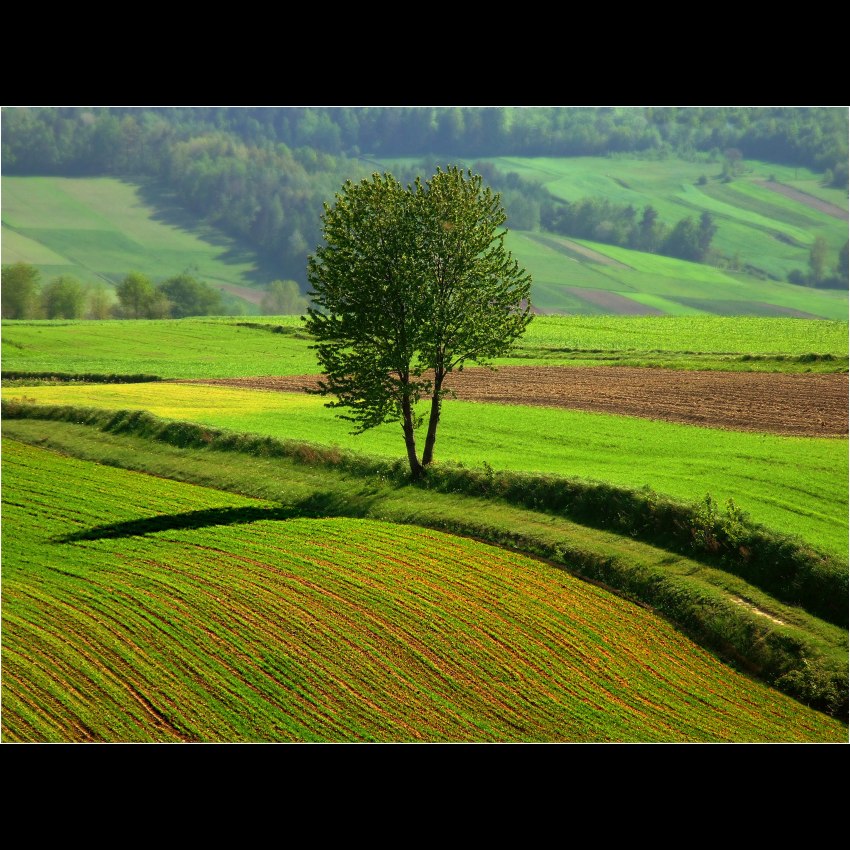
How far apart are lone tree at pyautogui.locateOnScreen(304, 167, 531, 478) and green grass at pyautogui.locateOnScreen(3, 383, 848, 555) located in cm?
392

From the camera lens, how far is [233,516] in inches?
1323

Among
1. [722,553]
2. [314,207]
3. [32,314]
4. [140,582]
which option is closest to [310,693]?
[140,582]

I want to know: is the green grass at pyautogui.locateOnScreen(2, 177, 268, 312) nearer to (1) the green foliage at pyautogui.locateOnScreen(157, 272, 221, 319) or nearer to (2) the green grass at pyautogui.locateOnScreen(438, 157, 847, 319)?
(1) the green foliage at pyautogui.locateOnScreen(157, 272, 221, 319)

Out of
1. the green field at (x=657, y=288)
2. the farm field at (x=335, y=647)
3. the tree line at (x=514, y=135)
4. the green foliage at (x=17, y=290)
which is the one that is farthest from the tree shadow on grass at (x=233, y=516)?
the tree line at (x=514, y=135)

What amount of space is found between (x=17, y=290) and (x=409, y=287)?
104 m

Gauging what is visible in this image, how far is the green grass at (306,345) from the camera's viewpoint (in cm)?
7025

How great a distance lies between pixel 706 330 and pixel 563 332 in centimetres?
1213

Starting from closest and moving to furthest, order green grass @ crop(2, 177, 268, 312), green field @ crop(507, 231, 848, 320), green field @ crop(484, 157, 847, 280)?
green field @ crop(507, 231, 848, 320)
green field @ crop(484, 157, 847, 280)
green grass @ crop(2, 177, 268, 312)

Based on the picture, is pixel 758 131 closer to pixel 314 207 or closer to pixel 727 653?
pixel 314 207

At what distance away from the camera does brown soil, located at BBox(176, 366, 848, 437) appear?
45.2 meters

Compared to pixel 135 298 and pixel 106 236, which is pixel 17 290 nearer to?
pixel 135 298

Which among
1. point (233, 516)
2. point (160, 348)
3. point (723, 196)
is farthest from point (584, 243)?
point (233, 516)

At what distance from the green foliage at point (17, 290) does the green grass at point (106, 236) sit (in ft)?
56.7

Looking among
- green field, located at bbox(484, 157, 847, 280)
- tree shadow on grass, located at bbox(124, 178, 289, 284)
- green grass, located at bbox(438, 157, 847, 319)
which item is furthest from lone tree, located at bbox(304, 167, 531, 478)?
tree shadow on grass, located at bbox(124, 178, 289, 284)
